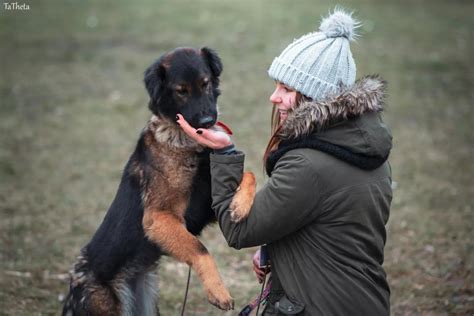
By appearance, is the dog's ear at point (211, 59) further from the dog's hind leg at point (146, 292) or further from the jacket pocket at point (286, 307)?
the jacket pocket at point (286, 307)

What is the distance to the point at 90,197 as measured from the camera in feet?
26.2

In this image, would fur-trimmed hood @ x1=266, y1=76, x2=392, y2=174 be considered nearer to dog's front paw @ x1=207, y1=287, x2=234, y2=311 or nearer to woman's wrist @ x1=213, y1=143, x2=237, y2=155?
woman's wrist @ x1=213, y1=143, x2=237, y2=155

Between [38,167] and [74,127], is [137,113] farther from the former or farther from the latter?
[38,167]

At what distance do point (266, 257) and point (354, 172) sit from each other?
0.77 metres

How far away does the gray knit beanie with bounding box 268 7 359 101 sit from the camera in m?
3.31

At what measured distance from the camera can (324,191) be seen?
10.2 ft

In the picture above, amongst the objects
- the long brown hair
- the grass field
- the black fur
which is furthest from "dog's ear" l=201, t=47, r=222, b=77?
the grass field

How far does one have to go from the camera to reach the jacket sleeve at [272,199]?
3.09 m

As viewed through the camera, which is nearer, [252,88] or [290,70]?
[290,70]

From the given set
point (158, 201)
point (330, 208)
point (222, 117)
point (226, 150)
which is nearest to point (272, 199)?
point (330, 208)

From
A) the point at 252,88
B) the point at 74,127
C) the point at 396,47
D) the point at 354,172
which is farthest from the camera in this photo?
the point at 396,47

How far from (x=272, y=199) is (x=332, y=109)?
0.53 metres

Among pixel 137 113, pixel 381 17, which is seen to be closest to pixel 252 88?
pixel 137 113

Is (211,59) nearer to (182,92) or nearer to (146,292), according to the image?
(182,92)
